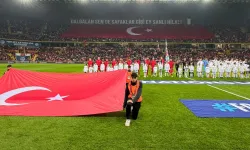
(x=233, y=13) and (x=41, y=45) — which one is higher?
(x=233, y=13)

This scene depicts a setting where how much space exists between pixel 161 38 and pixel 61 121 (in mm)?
63192

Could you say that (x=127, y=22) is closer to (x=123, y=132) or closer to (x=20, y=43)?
(x=20, y=43)

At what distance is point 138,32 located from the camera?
236 feet

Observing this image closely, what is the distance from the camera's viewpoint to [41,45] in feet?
224

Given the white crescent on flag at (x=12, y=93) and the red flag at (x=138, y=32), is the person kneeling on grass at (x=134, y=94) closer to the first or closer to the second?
the white crescent on flag at (x=12, y=93)

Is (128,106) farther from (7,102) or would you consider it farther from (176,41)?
(176,41)

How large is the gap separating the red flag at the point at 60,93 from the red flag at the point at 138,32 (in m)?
61.2

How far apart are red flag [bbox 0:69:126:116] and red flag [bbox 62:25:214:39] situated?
61156 millimetres

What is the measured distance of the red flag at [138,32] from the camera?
6981cm

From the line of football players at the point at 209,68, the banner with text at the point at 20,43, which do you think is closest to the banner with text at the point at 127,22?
the banner with text at the point at 20,43

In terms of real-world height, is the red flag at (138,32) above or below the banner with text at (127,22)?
below

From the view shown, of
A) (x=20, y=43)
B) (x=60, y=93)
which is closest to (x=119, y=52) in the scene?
(x=20, y=43)

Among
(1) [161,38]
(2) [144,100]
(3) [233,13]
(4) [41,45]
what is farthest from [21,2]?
(2) [144,100]

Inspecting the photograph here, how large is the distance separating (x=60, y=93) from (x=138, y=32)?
6406cm
